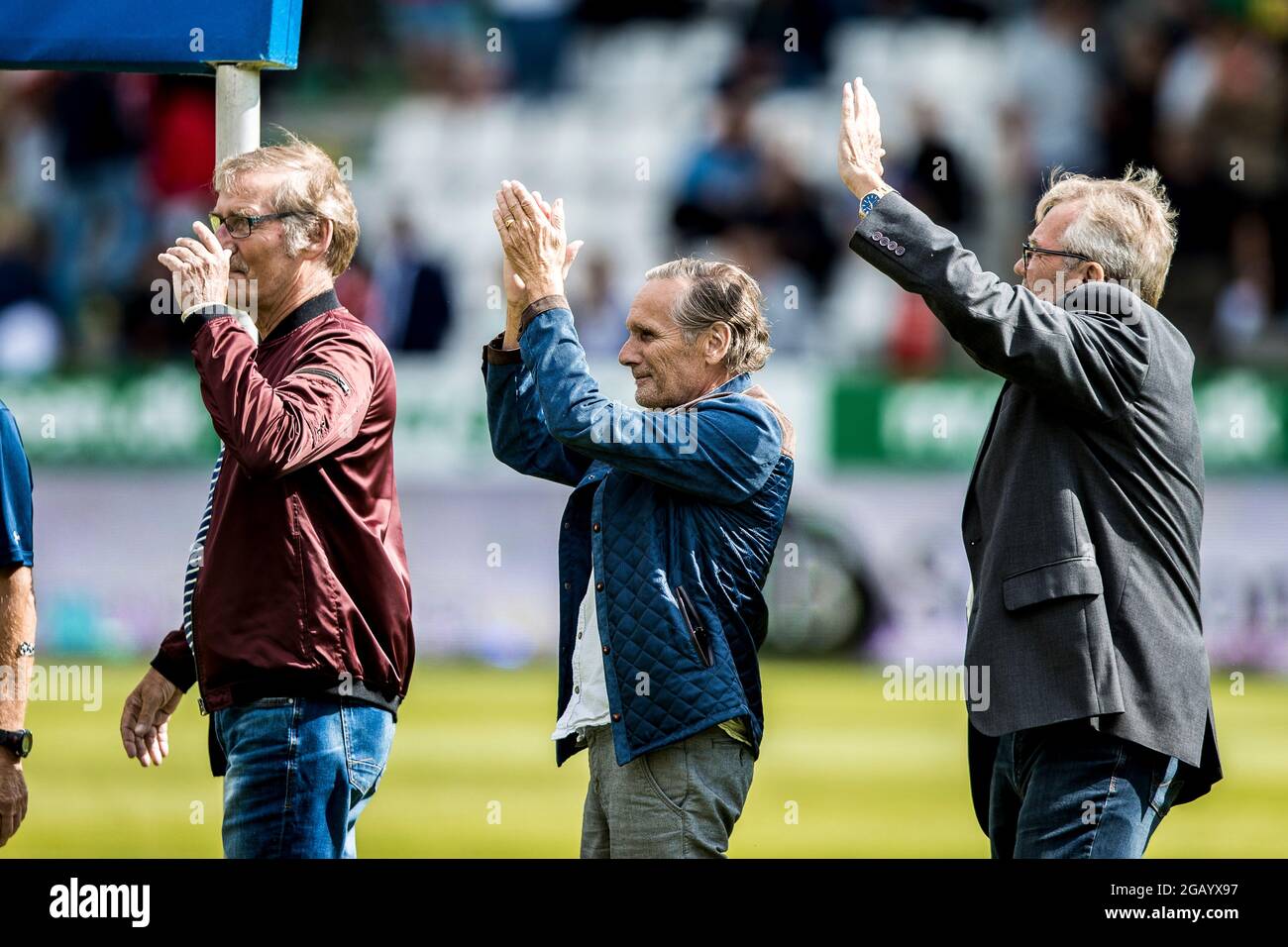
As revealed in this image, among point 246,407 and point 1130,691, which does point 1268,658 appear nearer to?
point 1130,691

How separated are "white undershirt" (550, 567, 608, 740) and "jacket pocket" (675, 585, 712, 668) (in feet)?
0.69

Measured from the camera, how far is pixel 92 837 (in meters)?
7.69

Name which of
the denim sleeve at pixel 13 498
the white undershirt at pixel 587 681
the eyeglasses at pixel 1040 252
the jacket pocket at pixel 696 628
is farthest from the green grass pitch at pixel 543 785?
the eyeglasses at pixel 1040 252

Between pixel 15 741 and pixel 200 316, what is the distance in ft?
3.52

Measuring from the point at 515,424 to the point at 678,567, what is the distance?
0.62 meters

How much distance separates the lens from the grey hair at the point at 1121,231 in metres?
4.18

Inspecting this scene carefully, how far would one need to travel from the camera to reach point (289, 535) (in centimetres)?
400

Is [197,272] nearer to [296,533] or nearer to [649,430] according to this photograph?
[296,533]

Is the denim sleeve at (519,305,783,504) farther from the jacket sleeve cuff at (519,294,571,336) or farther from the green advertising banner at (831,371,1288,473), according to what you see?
the green advertising banner at (831,371,1288,473)

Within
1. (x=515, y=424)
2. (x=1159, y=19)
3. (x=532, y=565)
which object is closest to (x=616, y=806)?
(x=515, y=424)

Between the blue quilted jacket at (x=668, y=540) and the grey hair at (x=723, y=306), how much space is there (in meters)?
0.08

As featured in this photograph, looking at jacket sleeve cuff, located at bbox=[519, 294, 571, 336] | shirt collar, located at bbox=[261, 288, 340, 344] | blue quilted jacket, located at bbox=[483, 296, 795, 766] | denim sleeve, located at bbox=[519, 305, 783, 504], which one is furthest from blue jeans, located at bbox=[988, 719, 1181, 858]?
shirt collar, located at bbox=[261, 288, 340, 344]

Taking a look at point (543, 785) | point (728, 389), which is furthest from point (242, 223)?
point (543, 785)

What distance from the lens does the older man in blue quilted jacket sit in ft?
13.2
